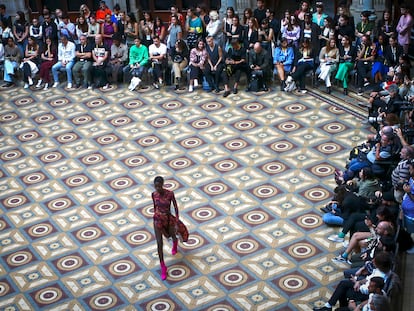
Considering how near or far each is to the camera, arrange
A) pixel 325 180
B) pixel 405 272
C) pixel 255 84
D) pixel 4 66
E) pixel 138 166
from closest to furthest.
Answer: pixel 405 272
pixel 325 180
pixel 138 166
pixel 255 84
pixel 4 66

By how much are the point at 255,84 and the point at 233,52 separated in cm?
82

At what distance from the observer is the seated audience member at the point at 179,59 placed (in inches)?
641

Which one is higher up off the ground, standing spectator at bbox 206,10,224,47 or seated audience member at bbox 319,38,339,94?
standing spectator at bbox 206,10,224,47

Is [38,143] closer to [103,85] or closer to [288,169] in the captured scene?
[103,85]

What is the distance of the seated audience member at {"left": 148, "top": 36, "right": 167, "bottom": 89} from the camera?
16.4 meters

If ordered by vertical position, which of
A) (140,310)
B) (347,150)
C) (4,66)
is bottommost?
(140,310)

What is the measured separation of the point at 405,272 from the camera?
955cm

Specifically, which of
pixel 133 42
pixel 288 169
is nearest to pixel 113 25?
pixel 133 42

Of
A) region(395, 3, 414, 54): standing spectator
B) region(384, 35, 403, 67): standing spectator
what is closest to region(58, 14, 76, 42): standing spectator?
region(384, 35, 403, 67): standing spectator

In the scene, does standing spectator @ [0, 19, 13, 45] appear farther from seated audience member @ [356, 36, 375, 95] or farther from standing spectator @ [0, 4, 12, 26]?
seated audience member @ [356, 36, 375, 95]

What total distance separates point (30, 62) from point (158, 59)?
297 cm

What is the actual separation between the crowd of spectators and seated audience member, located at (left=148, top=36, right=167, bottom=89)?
0.07ft

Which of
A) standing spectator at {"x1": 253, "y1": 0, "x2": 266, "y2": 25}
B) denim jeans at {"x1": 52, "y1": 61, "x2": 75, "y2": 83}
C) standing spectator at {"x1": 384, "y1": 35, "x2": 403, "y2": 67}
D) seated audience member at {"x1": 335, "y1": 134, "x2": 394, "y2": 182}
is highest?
standing spectator at {"x1": 253, "y1": 0, "x2": 266, "y2": 25}

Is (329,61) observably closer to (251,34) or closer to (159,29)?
(251,34)
